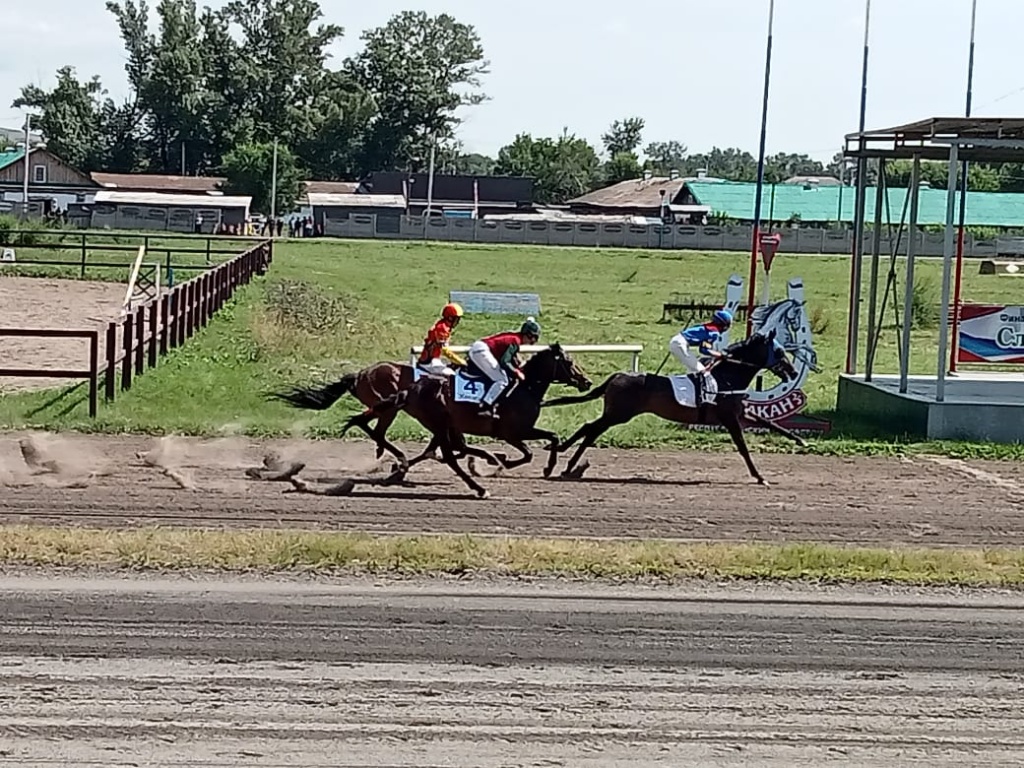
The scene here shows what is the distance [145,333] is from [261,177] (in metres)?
90.2

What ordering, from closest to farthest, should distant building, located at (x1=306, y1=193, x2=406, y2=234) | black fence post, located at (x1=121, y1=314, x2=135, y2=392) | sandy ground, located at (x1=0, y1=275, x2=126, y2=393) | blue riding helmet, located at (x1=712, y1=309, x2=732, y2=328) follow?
blue riding helmet, located at (x1=712, y1=309, x2=732, y2=328), black fence post, located at (x1=121, y1=314, x2=135, y2=392), sandy ground, located at (x1=0, y1=275, x2=126, y2=393), distant building, located at (x1=306, y1=193, x2=406, y2=234)

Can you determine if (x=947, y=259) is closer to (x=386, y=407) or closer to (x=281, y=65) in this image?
(x=386, y=407)

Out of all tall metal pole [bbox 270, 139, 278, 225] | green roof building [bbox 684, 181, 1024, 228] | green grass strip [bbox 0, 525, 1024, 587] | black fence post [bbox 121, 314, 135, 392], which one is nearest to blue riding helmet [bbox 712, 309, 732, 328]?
green grass strip [bbox 0, 525, 1024, 587]

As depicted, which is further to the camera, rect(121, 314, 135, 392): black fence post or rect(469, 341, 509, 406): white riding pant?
rect(121, 314, 135, 392): black fence post

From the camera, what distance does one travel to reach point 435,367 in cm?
1423

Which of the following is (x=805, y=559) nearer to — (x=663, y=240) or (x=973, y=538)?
(x=973, y=538)

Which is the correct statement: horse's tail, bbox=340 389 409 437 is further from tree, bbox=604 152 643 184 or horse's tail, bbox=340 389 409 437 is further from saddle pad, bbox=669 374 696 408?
tree, bbox=604 152 643 184

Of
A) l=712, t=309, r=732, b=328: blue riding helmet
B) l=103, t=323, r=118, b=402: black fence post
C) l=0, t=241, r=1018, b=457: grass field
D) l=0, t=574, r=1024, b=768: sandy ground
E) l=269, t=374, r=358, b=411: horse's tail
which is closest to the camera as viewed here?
l=0, t=574, r=1024, b=768: sandy ground

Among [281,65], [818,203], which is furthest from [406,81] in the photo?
[818,203]

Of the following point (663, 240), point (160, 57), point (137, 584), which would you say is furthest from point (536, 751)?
point (160, 57)

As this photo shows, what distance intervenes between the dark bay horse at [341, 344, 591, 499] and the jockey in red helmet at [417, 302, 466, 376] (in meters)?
0.16

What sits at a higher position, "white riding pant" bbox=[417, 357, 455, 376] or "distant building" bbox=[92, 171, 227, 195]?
"distant building" bbox=[92, 171, 227, 195]

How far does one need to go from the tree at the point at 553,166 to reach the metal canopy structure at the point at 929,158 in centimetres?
13029

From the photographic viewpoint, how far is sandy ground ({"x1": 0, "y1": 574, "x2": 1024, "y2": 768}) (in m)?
6.67
